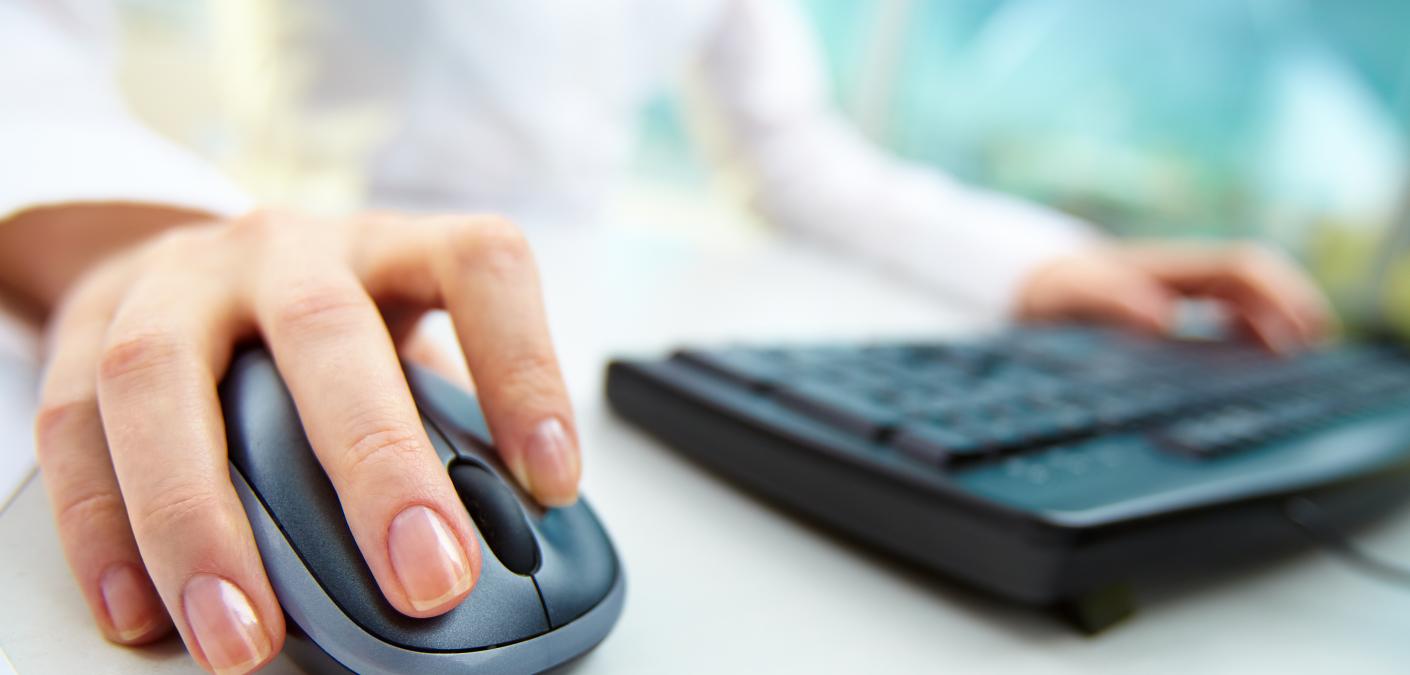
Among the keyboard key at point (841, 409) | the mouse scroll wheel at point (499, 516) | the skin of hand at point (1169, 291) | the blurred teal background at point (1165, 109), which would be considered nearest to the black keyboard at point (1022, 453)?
the keyboard key at point (841, 409)

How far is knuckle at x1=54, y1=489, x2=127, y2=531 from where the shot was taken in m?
0.20

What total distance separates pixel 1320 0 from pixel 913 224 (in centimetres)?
97

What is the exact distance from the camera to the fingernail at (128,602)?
0.60 ft

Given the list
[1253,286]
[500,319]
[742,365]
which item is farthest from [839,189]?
[500,319]

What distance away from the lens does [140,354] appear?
0.69 feet

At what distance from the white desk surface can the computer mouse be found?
2 centimetres

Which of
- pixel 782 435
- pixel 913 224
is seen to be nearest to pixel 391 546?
pixel 782 435

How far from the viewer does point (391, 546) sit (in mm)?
177

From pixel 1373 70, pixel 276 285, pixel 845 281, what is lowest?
pixel 845 281

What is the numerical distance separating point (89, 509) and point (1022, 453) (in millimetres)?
263

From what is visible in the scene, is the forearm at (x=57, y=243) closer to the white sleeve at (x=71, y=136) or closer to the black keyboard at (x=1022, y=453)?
the white sleeve at (x=71, y=136)

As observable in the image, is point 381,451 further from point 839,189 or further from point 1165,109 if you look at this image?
point 1165,109

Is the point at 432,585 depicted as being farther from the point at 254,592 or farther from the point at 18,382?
the point at 18,382

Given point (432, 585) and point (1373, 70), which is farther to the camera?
point (1373, 70)
